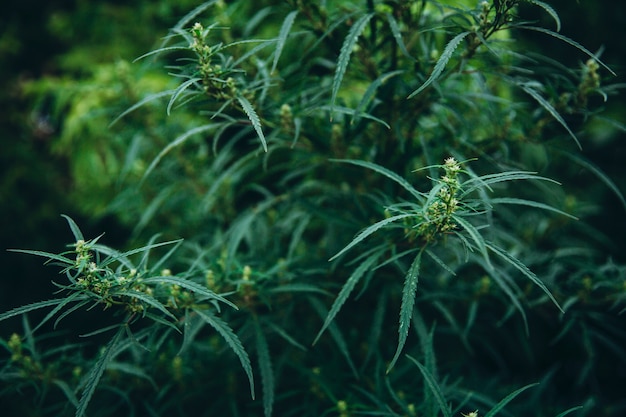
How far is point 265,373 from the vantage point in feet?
4.13

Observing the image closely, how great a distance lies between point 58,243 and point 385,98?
2.47m

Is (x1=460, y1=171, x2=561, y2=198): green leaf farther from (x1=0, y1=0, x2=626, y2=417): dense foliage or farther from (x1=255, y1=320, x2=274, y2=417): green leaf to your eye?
(x1=255, y1=320, x2=274, y2=417): green leaf

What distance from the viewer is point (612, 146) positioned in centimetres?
301

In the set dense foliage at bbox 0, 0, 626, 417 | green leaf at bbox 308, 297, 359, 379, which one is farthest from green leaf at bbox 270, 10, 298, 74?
green leaf at bbox 308, 297, 359, 379

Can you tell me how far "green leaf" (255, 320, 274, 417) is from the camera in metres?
1.20

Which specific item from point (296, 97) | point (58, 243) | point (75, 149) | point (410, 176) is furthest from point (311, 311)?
point (58, 243)

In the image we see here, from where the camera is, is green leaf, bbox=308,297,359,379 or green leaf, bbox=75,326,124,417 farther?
green leaf, bbox=308,297,359,379

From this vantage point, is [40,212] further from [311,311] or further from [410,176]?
[410,176]

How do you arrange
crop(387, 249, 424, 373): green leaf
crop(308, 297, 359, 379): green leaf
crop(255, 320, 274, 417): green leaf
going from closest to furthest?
crop(387, 249, 424, 373): green leaf < crop(255, 320, 274, 417): green leaf < crop(308, 297, 359, 379): green leaf

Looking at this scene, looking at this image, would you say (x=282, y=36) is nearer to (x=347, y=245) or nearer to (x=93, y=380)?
(x=347, y=245)

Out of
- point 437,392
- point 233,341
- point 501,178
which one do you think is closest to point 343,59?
point 501,178

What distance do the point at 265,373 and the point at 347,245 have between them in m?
0.44

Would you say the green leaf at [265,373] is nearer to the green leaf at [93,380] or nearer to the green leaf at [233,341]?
the green leaf at [233,341]

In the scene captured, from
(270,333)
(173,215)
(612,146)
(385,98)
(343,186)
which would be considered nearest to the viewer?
(385,98)
